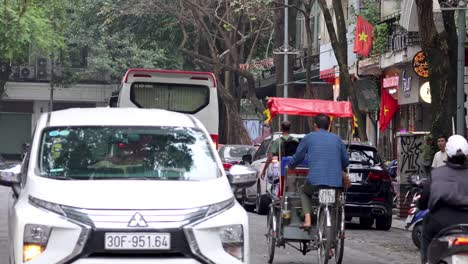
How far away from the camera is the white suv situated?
23.6ft

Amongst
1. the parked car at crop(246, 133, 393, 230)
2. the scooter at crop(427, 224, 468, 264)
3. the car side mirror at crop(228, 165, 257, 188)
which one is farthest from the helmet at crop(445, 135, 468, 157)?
the parked car at crop(246, 133, 393, 230)

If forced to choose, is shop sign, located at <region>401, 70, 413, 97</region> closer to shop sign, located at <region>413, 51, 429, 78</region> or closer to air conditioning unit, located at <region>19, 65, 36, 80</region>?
shop sign, located at <region>413, 51, 429, 78</region>

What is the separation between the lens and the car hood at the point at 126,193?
289 inches

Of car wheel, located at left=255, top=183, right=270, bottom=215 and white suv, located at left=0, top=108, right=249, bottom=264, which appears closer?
white suv, located at left=0, top=108, right=249, bottom=264

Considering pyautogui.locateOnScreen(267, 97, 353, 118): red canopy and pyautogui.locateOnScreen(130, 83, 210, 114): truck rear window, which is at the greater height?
pyautogui.locateOnScreen(130, 83, 210, 114): truck rear window

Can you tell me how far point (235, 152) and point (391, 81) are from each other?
6998 millimetres

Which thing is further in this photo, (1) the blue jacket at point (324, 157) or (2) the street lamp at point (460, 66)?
(2) the street lamp at point (460, 66)

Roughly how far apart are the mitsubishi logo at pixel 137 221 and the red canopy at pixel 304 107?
7631mm

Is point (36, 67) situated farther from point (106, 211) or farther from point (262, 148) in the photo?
point (106, 211)

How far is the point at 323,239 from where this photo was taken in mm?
11398

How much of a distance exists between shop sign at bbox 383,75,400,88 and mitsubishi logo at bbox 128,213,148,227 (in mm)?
→ 23856

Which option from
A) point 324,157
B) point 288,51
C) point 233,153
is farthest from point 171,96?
point 324,157

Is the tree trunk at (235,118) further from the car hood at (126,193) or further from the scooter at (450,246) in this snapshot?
the scooter at (450,246)

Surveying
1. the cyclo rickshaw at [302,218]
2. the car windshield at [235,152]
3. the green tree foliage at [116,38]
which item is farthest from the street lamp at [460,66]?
the green tree foliage at [116,38]
